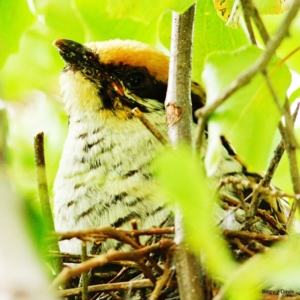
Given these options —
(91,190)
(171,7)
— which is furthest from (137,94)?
(171,7)

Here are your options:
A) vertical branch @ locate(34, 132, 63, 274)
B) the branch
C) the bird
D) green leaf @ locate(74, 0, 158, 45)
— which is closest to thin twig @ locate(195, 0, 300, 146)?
the branch

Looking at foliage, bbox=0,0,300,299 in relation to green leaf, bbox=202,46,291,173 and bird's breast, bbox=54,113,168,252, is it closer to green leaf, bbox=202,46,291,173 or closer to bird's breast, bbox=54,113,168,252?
green leaf, bbox=202,46,291,173

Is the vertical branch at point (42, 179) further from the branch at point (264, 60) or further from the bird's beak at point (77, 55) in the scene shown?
the bird's beak at point (77, 55)

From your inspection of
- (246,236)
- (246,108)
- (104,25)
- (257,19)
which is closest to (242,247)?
(246,236)

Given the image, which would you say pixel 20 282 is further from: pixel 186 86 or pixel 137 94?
pixel 137 94

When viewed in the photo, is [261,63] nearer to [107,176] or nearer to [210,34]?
[210,34]

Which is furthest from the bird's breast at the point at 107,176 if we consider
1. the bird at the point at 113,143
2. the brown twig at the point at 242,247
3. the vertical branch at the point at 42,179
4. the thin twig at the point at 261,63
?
the thin twig at the point at 261,63
